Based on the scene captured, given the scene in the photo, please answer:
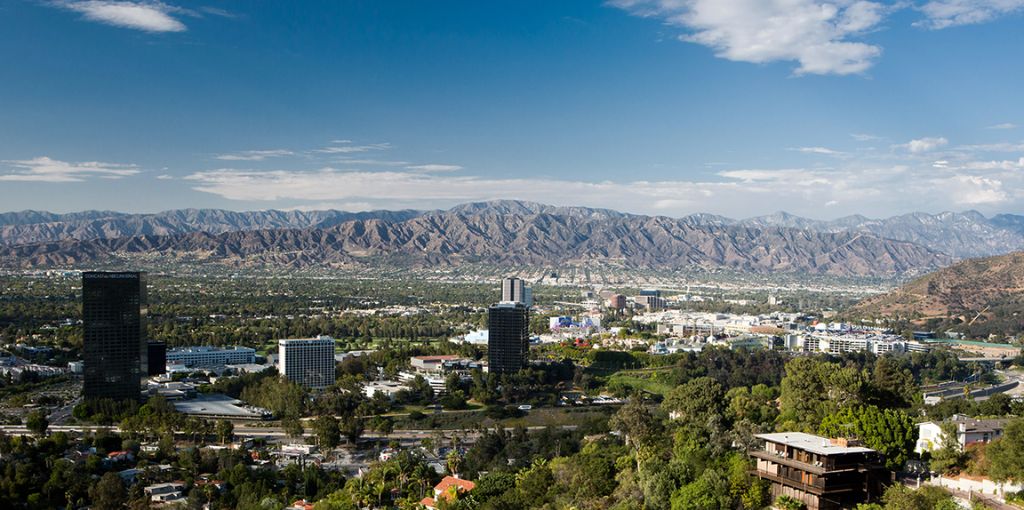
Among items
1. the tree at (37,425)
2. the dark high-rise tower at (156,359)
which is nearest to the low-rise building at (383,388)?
the dark high-rise tower at (156,359)

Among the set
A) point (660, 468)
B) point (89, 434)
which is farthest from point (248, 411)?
point (660, 468)

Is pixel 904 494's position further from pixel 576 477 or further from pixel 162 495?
pixel 162 495

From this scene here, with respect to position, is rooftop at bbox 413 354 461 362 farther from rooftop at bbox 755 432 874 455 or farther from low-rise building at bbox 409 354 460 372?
rooftop at bbox 755 432 874 455

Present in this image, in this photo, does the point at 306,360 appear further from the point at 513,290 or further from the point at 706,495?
the point at 513,290

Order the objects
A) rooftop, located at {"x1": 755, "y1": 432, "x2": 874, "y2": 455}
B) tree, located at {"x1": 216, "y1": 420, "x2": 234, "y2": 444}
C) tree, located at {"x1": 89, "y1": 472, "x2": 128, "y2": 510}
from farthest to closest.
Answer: tree, located at {"x1": 216, "y1": 420, "x2": 234, "y2": 444} → tree, located at {"x1": 89, "y1": 472, "x2": 128, "y2": 510} → rooftop, located at {"x1": 755, "y1": 432, "x2": 874, "y2": 455}

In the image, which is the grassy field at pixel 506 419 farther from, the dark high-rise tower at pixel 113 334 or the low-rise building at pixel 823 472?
the low-rise building at pixel 823 472

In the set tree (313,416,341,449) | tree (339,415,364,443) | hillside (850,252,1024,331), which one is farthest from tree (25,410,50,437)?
hillside (850,252,1024,331)
